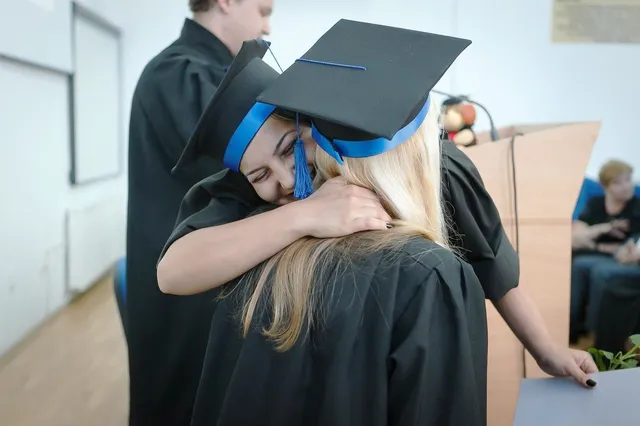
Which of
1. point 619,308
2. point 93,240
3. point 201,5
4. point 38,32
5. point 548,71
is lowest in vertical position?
point 619,308

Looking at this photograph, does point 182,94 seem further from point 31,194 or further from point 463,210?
point 31,194

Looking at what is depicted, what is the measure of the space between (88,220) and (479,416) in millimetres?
3631

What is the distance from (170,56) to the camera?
1.53m

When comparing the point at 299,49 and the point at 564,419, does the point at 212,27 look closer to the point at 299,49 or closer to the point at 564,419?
the point at 564,419

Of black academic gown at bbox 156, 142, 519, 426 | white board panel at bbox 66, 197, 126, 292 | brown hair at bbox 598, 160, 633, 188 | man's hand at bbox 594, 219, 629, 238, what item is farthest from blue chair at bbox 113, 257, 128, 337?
brown hair at bbox 598, 160, 633, 188

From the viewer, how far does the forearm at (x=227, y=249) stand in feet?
2.68

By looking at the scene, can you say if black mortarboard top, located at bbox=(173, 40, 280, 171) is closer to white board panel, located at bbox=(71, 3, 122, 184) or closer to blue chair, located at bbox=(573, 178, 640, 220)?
blue chair, located at bbox=(573, 178, 640, 220)

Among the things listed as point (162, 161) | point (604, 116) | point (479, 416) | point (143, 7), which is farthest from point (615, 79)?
point (479, 416)

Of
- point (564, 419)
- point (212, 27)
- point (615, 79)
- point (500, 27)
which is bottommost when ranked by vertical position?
point (564, 419)

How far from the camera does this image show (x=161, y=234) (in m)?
1.52

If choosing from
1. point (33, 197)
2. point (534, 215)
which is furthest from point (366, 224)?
point (33, 197)

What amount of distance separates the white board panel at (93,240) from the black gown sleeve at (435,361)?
336 cm

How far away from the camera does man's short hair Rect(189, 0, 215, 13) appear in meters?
1.61

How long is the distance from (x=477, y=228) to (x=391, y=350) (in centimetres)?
36
